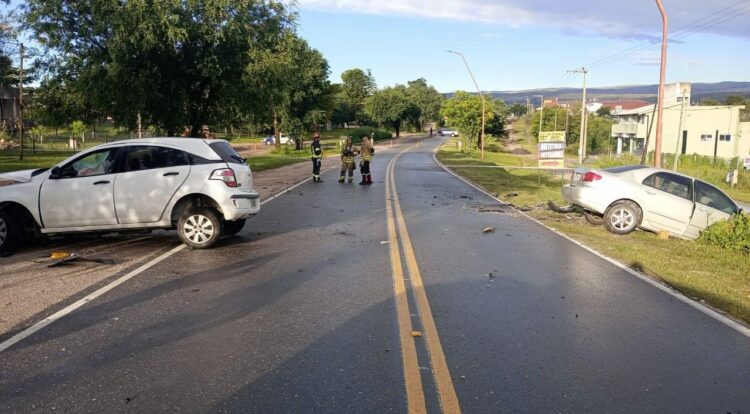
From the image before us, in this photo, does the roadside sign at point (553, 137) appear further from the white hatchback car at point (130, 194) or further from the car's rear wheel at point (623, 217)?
the white hatchback car at point (130, 194)

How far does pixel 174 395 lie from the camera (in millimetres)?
4270

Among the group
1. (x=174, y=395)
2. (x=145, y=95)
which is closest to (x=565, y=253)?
(x=174, y=395)

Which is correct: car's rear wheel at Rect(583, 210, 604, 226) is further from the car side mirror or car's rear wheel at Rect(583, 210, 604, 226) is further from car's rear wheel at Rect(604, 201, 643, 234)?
the car side mirror

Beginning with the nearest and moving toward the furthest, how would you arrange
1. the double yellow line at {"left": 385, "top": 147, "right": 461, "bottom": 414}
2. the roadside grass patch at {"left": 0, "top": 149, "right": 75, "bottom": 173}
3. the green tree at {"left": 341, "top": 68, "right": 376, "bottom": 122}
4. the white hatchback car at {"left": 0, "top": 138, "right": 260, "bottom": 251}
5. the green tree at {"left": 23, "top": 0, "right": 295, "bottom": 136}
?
the double yellow line at {"left": 385, "top": 147, "right": 461, "bottom": 414} → the white hatchback car at {"left": 0, "top": 138, "right": 260, "bottom": 251} → the green tree at {"left": 23, "top": 0, "right": 295, "bottom": 136} → the roadside grass patch at {"left": 0, "top": 149, "right": 75, "bottom": 173} → the green tree at {"left": 341, "top": 68, "right": 376, "bottom": 122}

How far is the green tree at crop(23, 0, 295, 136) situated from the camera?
19.9m

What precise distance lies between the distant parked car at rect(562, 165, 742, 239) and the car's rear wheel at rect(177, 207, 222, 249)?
7553 mm

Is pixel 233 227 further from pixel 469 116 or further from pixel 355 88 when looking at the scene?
pixel 355 88

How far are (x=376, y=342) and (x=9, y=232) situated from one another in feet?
21.5

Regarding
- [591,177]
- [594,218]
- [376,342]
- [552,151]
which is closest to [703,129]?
[552,151]

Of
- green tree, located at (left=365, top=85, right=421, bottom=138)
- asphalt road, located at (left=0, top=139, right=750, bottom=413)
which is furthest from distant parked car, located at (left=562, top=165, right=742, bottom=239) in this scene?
green tree, located at (left=365, top=85, right=421, bottom=138)

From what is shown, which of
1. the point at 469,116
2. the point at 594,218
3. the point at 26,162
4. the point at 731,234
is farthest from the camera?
the point at 469,116

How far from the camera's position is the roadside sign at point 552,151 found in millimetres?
23094

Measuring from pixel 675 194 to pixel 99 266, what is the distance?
1041 cm

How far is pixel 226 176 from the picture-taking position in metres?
9.63
